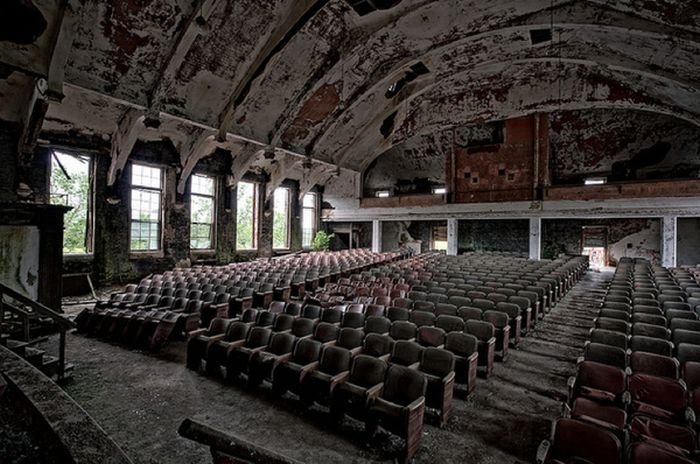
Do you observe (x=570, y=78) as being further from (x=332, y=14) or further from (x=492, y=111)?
(x=332, y=14)

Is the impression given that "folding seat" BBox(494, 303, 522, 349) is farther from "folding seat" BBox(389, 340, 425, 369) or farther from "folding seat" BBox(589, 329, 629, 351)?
"folding seat" BBox(389, 340, 425, 369)

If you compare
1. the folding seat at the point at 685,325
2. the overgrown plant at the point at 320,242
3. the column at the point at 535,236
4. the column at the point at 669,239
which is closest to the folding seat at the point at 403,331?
the folding seat at the point at 685,325

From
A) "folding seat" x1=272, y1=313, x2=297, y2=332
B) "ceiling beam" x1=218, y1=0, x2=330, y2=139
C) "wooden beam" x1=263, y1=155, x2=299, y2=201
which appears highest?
"ceiling beam" x1=218, y1=0, x2=330, y2=139

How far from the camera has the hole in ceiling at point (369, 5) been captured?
11.1 metres

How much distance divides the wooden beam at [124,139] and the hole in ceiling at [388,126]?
12.1 meters

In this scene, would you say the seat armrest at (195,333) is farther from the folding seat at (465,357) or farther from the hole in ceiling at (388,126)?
the hole in ceiling at (388,126)

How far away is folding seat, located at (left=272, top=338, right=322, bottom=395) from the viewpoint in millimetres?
4246

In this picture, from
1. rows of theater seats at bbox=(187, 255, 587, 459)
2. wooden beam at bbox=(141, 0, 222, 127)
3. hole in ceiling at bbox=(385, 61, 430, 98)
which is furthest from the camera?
hole in ceiling at bbox=(385, 61, 430, 98)

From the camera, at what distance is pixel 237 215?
16703mm

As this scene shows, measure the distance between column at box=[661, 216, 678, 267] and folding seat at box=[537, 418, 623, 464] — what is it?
1600 cm

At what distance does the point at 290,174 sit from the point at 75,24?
11.7 meters

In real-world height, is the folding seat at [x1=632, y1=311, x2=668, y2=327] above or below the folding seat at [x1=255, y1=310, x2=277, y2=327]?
above

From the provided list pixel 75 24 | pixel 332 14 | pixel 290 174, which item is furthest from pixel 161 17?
pixel 290 174

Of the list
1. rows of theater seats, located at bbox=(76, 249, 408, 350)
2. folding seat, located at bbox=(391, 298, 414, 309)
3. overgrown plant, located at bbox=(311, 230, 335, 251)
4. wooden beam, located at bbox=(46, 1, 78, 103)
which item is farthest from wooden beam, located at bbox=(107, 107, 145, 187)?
overgrown plant, located at bbox=(311, 230, 335, 251)
